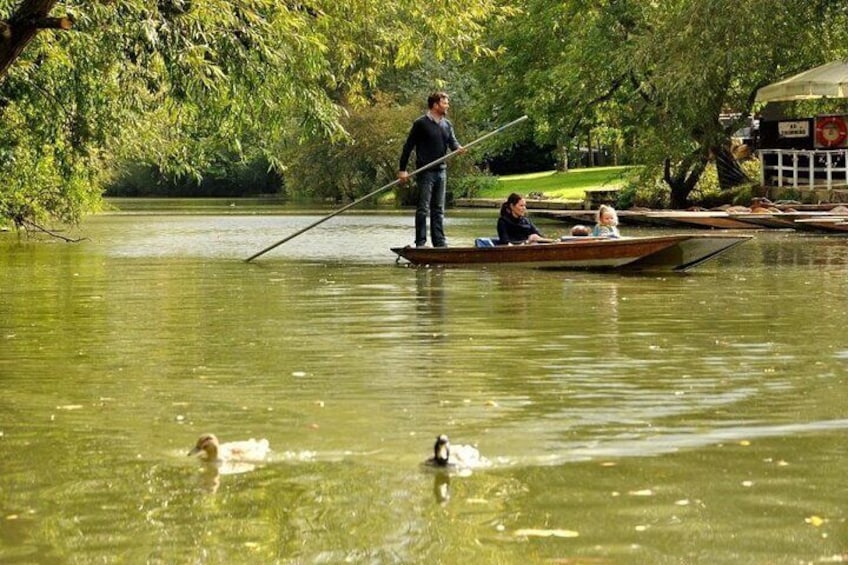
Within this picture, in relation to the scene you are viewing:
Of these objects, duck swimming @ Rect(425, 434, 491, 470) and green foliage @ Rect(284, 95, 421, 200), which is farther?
green foliage @ Rect(284, 95, 421, 200)

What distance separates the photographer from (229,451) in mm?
7656

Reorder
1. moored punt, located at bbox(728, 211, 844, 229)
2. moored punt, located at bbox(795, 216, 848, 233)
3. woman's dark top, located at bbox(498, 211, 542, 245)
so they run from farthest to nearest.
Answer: moored punt, located at bbox(728, 211, 844, 229)
moored punt, located at bbox(795, 216, 848, 233)
woman's dark top, located at bbox(498, 211, 542, 245)

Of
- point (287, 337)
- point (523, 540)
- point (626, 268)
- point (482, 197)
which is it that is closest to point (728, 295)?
point (626, 268)

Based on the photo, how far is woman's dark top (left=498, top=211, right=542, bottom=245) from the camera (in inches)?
886

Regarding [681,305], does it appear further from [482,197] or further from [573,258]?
[482,197]

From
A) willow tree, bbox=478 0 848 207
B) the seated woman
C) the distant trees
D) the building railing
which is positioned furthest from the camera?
the building railing

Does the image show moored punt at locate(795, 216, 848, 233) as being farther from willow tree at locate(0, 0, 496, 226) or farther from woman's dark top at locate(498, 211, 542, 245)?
woman's dark top at locate(498, 211, 542, 245)

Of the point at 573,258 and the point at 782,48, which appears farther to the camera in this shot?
the point at 782,48

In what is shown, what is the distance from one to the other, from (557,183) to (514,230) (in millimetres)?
46323

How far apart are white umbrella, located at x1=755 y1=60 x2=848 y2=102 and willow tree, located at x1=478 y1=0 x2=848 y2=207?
3.21 feet

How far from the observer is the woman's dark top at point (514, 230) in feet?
73.9

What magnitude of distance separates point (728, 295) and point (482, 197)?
168 feet

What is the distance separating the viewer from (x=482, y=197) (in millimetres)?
68875

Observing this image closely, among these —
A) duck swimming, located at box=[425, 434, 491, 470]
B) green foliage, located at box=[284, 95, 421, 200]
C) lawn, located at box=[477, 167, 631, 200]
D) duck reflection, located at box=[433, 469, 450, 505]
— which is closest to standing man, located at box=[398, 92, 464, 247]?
duck swimming, located at box=[425, 434, 491, 470]
